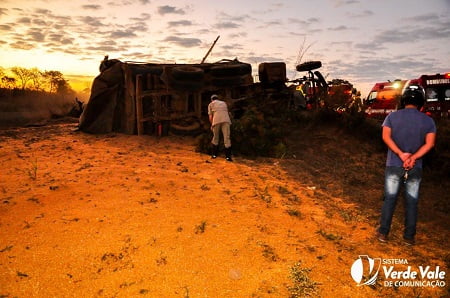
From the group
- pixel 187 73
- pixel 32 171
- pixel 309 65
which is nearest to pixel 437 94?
pixel 309 65

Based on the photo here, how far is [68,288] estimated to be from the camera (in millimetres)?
3199

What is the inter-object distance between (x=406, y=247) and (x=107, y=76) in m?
10.7

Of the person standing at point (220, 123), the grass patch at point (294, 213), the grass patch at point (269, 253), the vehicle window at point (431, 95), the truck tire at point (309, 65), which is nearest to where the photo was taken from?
the grass patch at point (269, 253)

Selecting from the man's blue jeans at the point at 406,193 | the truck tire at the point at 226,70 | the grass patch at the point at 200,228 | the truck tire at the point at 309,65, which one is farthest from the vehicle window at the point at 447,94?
the grass patch at the point at 200,228

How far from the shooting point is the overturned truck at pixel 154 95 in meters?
11.5

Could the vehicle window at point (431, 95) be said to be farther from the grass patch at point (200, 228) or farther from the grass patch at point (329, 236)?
the grass patch at point (200, 228)

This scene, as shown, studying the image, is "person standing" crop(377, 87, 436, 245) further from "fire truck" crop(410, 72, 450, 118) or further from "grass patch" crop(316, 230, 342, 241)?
"fire truck" crop(410, 72, 450, 118)

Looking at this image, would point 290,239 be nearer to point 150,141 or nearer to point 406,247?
point 406,247

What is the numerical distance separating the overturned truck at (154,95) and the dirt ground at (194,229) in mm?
3743

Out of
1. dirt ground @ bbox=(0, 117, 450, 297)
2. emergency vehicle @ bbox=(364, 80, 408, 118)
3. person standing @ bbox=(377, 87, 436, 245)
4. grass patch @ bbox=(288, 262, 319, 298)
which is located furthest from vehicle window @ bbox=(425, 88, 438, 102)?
grass patch @ bbox=(288, 262, 319, 298)

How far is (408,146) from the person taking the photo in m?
3.98
